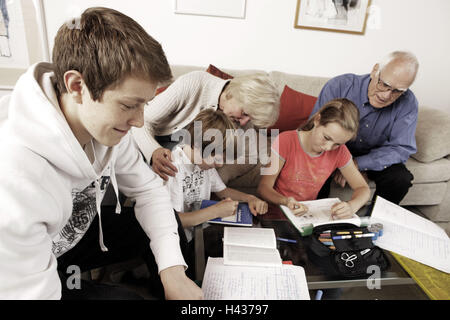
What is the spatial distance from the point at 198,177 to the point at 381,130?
114 centimetres

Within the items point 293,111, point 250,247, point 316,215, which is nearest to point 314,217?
point 316,215

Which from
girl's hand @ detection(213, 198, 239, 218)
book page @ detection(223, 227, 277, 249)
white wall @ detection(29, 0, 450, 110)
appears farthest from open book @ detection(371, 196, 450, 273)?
white wall @ detection(29, 0, 450, 110)

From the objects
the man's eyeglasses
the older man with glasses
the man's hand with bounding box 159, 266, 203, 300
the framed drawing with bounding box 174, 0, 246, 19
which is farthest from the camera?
the framed drawing with bounding box 174, 0, 246, 19

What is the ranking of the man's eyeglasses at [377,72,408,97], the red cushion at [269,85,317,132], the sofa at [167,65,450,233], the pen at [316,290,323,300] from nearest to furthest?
the pen at [316,290,323,300]
the man's eyeglasses at [377,72,408,97]
the sofa at [167,65,450,233]
the red cushion at [269,85,317,132]

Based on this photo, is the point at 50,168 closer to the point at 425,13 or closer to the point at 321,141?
the point at 321,141

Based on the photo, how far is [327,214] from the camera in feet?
3.55

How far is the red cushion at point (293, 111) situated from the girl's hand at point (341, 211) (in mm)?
960

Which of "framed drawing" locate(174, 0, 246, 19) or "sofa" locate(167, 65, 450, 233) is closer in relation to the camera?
"sofa" locate(167, 65, 450, 233)

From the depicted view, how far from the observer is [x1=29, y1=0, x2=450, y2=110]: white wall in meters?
2.11

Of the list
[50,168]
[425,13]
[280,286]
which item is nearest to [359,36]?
[425,13]

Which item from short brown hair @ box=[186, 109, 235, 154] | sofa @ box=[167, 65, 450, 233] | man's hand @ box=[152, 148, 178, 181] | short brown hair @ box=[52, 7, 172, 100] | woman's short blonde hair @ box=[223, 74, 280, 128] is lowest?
sofa @ box=[167, 65, 450, 233]

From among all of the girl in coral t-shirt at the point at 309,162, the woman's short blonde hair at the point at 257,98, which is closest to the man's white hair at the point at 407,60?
the girl in coral t-shirt at the point at 309,162

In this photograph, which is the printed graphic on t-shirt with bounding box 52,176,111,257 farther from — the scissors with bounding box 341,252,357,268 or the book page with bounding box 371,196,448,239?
the book page with bounding box 371,196,448,239
